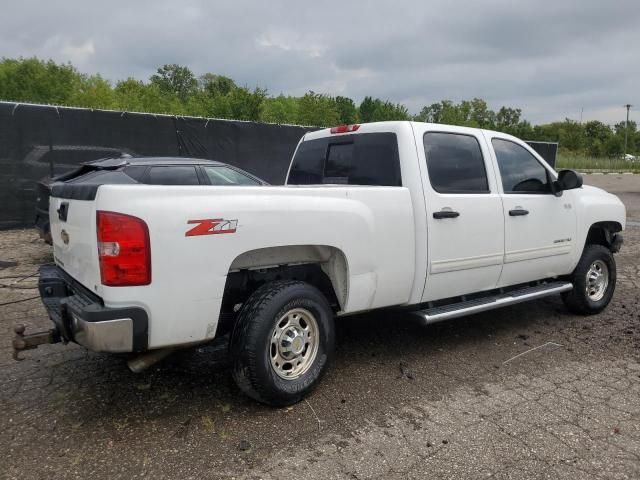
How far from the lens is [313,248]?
3494 millimetres

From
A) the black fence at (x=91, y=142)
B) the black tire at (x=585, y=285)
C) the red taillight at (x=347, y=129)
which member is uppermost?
the black fence at (x=91, y=142)

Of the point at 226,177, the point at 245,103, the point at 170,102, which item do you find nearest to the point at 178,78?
the point at 170,102

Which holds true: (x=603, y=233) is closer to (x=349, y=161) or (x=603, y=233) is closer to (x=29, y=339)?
(x=349, y=161)

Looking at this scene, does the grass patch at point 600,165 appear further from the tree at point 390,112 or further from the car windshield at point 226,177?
the car windshield at point 226,177

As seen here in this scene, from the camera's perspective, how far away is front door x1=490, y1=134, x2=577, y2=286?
4.50 meters

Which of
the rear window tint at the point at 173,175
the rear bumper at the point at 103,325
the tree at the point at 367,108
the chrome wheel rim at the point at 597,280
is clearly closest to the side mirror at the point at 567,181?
the chrome wheel rim at the point at 597,280

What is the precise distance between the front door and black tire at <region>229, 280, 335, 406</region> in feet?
6.72

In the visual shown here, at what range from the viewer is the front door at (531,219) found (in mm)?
4500

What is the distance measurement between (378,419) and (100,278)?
1.87 meters

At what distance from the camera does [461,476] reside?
264 centimetres

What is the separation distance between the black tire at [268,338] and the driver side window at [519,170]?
2.26 m

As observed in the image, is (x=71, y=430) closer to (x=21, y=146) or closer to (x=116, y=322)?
(x=116, y=322)

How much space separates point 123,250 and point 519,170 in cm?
364

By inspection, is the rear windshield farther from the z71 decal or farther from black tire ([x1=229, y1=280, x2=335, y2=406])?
the z71 decal
